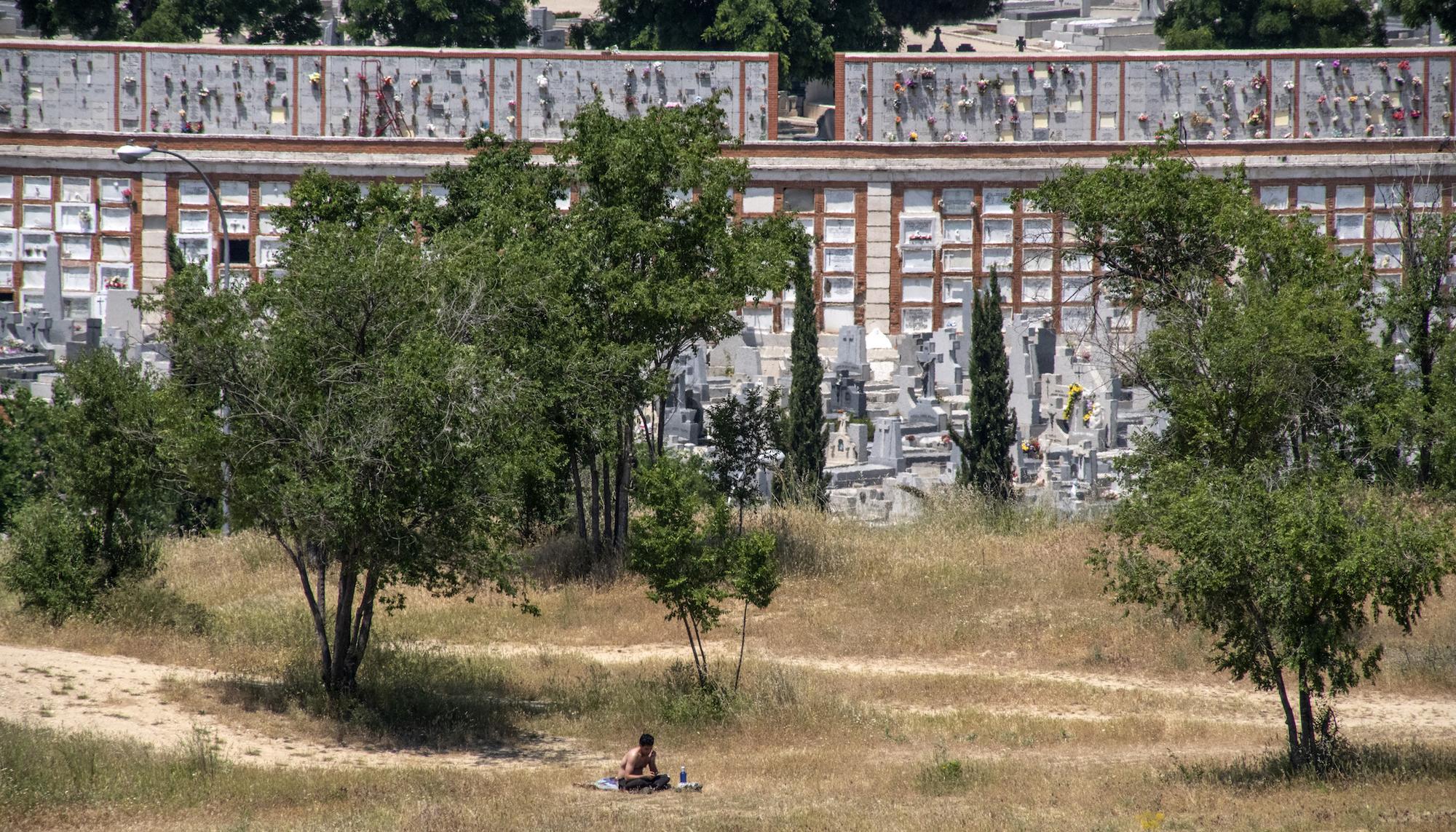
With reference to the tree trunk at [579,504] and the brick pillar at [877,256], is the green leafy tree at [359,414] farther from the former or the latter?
the brick pillar at [877,256]

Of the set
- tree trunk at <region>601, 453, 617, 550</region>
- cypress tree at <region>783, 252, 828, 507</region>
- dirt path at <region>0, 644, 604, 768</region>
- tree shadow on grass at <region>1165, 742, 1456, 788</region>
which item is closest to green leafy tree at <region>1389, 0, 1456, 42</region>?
cypress tree at <region>783, 252, 828, 507</region>

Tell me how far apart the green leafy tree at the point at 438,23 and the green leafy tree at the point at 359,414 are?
38.8m

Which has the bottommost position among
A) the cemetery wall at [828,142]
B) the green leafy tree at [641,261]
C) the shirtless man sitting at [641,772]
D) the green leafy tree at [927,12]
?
the shirtless man sitting at [641,772]

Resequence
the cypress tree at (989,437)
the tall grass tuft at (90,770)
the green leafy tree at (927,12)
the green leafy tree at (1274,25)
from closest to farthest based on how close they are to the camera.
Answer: the tall grass tuft at (90,770) → the cypress tree at (989,437) → the green leafy tree at (1274,25) → the green leafy tree at (927,12)

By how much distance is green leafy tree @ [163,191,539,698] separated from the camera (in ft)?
61.0

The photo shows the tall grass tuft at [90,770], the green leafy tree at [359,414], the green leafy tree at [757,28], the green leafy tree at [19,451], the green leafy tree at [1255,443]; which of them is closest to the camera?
the green leafy tree at [1255,443]

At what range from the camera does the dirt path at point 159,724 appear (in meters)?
18.6

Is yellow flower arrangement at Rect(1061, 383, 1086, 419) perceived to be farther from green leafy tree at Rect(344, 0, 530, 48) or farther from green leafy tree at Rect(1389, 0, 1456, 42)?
green leafy tree at Rect(344, 0, 530, 48)

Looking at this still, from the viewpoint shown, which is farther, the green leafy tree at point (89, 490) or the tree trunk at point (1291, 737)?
the green leafy tree at point (89, 490)

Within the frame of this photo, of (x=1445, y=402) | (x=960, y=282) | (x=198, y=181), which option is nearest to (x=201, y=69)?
(x=198, y=181)

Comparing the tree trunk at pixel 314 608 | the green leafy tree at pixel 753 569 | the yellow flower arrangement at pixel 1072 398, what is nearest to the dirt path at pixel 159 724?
the tree trunk at pixel 314 608

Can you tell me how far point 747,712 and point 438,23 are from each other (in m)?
41.2

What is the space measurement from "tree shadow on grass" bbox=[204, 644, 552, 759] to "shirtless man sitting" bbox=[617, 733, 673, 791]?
74.6 inches

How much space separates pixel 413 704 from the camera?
20562 mm
